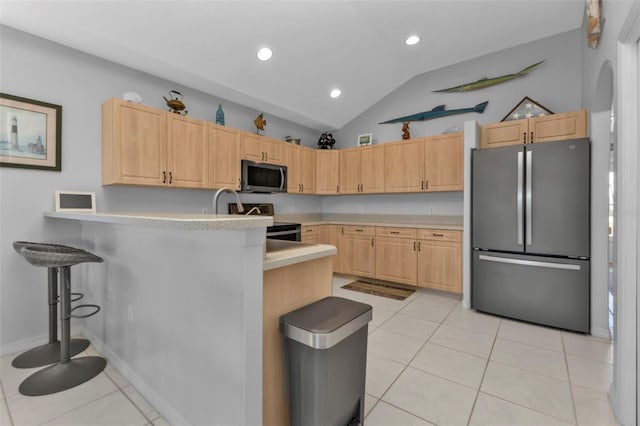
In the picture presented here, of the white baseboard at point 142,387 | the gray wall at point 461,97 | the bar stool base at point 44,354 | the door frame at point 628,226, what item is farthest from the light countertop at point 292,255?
the gray wall at point 461,97

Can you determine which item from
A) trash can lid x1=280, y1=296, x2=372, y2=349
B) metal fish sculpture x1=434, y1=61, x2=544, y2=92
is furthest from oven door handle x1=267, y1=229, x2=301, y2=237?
metal fish sculpture x1=434, y1=61, x2=544, y2=92

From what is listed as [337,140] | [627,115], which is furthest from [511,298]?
[337,140]

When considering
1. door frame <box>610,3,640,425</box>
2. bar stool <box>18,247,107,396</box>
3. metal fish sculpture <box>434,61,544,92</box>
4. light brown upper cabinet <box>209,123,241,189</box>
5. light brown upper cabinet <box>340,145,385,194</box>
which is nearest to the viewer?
door frame <box>610,3,640,425</box>

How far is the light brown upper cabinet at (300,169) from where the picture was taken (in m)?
4.66

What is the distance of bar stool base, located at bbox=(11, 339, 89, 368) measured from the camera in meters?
2.18

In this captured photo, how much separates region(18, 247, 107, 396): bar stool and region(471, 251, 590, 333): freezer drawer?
143 inches

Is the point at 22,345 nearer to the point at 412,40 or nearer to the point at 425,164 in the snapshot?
the point at 425,164

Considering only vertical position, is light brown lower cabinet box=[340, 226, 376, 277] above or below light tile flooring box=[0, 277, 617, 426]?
above

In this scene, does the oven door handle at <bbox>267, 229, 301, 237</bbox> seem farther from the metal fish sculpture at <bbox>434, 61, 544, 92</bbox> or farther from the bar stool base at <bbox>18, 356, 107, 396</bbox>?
the metal fish sculpture at <bbox>434, 61, 544, 92</bbox>

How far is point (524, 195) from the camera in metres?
2.94

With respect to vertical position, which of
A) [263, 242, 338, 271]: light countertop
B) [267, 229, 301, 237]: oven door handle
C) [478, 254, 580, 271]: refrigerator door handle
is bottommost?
[478, 254, 580, 271]: refrigerator door handle

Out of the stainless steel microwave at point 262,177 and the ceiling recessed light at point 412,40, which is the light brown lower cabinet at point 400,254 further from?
the ceiling recessed light at point 412,40

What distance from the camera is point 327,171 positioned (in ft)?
17.0

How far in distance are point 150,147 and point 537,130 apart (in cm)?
435
